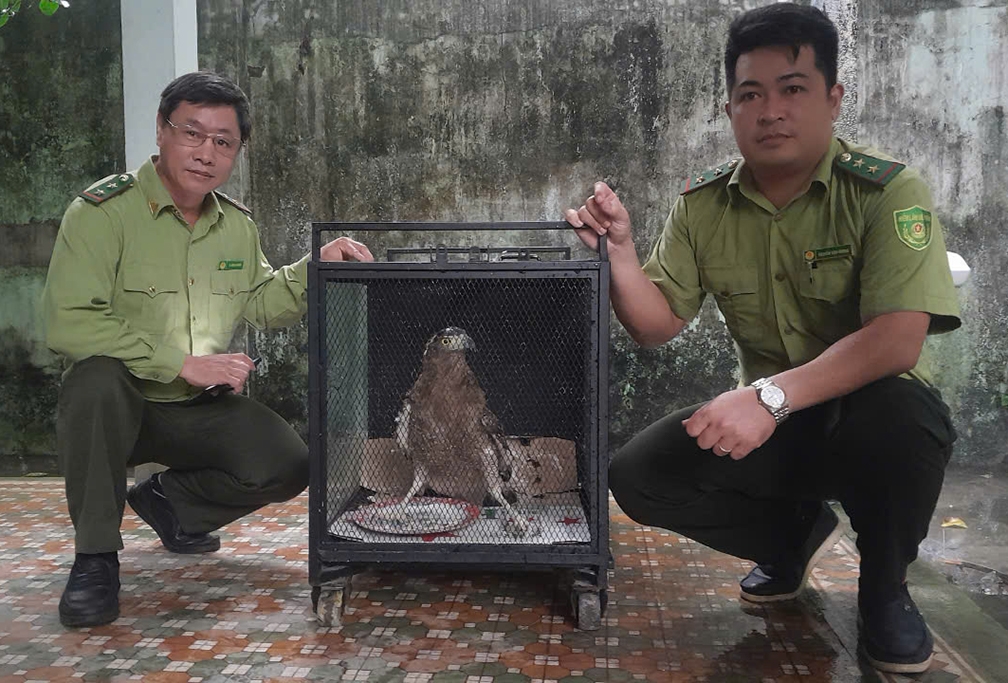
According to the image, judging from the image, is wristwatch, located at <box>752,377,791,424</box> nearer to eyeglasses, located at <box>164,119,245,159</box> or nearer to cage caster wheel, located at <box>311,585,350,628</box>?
cage caster wheel, located at <box>311,585,350,628</box>

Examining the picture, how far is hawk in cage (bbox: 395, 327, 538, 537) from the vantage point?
2160 mm

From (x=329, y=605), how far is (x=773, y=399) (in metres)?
1.10

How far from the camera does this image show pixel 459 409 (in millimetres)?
2186

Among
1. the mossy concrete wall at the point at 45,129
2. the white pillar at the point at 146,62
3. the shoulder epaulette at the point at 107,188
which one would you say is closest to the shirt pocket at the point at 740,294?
the shoulder epaulette at the point at 107,188

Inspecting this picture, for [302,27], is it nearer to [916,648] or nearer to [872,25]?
[872,25]

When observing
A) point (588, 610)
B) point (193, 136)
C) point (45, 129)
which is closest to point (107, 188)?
point (193, 136)

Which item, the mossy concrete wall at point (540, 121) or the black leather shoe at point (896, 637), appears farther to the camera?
the mossy concrete wall at point (540, 121)

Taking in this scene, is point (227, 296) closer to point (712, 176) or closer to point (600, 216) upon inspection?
point (600, 216)

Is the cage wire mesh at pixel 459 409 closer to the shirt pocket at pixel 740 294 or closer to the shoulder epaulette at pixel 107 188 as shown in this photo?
the shirt pocket at pixel 740 294

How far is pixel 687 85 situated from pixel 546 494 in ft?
8.20

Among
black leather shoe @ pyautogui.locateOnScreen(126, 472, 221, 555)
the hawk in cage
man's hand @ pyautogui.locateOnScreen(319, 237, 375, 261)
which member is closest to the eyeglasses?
man's hand @ pyautogui.locateOnScreen(319, 237, 375, 261)

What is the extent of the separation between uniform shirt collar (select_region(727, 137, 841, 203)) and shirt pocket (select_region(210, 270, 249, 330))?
4.63ft

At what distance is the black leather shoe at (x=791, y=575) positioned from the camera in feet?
6.86

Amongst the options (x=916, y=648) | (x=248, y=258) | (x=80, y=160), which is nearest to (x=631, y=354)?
(x=248, y=258)
